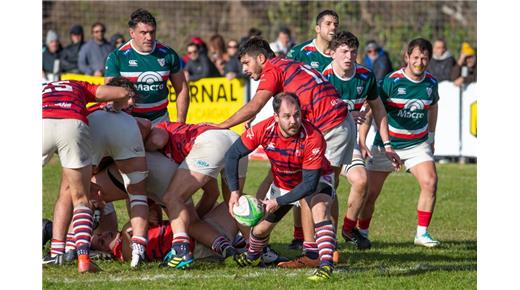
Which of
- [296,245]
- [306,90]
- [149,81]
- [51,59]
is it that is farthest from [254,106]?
[51,59]

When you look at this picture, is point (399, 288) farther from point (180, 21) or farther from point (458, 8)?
point (458, 8)

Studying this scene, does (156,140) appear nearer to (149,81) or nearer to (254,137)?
(254,137)

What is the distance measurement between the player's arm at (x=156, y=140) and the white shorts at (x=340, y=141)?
137 cm

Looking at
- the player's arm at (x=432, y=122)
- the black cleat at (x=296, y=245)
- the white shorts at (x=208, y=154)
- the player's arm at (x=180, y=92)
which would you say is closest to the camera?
the white shorts at (x=208, y=154)

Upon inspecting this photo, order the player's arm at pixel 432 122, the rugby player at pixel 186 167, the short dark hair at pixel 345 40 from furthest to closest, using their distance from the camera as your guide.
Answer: the player's arm at pixel 432 122, the short dark hair at pixel 345 40, the rugby player at pixel 186 167

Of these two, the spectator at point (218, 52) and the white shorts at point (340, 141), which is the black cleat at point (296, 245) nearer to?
the white shorts at point (340, 141)

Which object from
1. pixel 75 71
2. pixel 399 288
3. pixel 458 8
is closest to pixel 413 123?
pixel 399 288

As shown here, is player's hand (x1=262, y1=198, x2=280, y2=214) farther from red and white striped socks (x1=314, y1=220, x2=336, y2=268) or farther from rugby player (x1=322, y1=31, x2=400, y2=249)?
rugby player (x1=322, y1=31, x2=400, y2=249)

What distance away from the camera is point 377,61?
20.0 m

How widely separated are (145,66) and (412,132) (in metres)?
Answer: 2.78

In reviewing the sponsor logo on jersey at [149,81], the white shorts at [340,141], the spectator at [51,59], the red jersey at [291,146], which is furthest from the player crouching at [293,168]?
the spectator at [51,59]

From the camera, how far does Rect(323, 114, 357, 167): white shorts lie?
30.4ft

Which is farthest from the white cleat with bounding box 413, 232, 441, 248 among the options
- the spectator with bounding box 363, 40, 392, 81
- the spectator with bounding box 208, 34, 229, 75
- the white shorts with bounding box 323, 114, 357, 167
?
the spectator with bounding box 208, 34, 229, 75

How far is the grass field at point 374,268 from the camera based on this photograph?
318 inches
